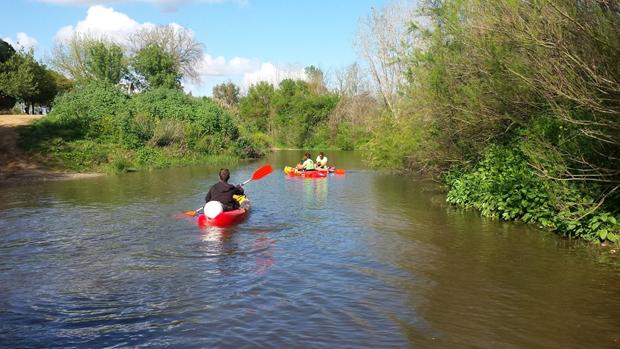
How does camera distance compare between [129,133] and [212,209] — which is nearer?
[212,209]

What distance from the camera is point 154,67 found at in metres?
50.7

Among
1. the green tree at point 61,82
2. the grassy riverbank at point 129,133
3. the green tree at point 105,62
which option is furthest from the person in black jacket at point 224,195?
the green tree at point 61,82

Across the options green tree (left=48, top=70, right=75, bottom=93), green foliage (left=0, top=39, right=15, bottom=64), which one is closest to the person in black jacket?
green foliage (left=0, top=39, right=15, bottom=64)

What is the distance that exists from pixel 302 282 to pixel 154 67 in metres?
46.1

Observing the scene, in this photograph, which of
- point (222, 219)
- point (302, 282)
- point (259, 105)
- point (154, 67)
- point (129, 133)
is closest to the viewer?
point (302, 282)

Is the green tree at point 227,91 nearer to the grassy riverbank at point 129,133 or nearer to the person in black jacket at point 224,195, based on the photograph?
the grassy riverbank at point 129,133

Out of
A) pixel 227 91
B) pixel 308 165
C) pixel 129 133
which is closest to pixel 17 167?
pixel 129 133

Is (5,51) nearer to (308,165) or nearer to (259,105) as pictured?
(308,165)

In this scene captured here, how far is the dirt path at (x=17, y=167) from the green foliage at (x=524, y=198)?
18949 mm

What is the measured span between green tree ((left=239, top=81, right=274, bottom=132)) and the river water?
61921mm

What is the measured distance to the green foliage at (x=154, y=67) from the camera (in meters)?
50.4

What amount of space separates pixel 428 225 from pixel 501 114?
10.4 ft

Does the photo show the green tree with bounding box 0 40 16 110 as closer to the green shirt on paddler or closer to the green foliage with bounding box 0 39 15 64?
the green foliage with bounding box 0 39 15 64

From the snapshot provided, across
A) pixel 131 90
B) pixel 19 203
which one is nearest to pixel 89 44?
pixel 131 90
